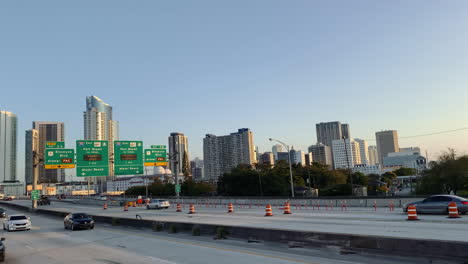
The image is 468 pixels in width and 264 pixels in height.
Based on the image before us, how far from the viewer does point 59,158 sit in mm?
54219

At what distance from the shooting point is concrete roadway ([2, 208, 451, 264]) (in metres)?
13.4

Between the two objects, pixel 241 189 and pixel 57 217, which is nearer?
pixel 57 217

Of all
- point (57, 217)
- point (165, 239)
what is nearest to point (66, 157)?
point (57, 217)

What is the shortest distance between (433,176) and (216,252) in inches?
2141

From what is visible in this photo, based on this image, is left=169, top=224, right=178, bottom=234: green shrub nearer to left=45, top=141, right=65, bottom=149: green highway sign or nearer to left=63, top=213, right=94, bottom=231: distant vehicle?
left=63, top=213, right=94, bottom=231: distant vehicle

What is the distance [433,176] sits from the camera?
59688 millimetres

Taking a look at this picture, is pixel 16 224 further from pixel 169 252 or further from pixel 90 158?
pixel 90 158

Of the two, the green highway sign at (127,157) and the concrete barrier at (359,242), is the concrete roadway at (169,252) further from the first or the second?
the green highway sign at (127,157)

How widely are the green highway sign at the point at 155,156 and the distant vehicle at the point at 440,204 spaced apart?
38.2 m

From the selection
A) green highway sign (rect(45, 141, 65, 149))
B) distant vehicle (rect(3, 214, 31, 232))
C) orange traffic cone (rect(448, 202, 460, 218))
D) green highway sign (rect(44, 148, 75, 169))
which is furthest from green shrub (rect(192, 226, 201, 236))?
green highway sign (rect(45, 141, 65, 149))

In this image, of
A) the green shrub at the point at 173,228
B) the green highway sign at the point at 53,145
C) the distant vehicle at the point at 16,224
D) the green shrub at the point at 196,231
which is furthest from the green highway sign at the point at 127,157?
the green shrub at the point at 196,231

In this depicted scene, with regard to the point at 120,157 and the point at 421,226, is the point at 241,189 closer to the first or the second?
the point at 120,157

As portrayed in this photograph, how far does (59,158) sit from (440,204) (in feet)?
157

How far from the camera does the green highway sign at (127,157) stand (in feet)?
180
